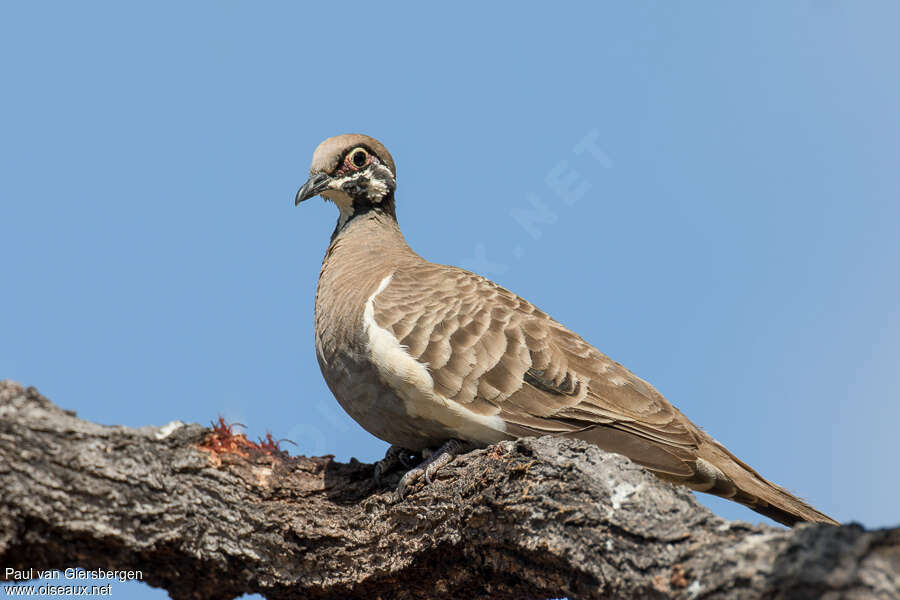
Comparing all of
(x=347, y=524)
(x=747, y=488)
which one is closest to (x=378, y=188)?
(x=347, y=524)

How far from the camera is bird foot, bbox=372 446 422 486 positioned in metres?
5.16

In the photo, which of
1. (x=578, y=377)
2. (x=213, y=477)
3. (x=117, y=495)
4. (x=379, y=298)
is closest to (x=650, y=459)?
(x=578, y=377)

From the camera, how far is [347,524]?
190 inches

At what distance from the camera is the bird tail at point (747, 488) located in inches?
191

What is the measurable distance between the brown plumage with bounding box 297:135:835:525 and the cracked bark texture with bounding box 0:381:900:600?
1.21 feet

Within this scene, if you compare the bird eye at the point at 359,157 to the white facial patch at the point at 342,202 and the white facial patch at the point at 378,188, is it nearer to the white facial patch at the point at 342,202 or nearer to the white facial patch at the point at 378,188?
the white facial patch at the point at 378,188

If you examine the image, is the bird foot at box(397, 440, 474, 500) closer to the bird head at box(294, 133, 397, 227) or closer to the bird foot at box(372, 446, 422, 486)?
the bird foot at box(372, 446, 422, 486)

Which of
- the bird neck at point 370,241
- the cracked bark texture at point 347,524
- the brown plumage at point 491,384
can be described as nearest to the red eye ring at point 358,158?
the bird neck at point 370,241

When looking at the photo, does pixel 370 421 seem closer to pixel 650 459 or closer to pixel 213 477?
pixel 213 477

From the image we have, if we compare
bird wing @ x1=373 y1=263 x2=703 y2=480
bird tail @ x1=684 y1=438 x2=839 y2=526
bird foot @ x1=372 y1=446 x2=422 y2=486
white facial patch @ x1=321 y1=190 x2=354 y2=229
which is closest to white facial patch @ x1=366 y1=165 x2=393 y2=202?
white facial patch @ x1=321 y1=190 x2=354 y2=229

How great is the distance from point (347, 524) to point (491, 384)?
109 cm

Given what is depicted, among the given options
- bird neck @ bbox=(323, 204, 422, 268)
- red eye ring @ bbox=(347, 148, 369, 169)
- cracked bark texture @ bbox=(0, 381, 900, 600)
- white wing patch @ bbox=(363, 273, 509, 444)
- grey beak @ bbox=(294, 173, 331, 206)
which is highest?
red eye ring @ bbox=(347, 148, 369, 169)

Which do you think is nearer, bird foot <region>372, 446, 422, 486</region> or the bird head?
bird foot <region>372, 446, 422, 486</region>

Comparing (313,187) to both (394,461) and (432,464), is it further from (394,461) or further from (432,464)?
(432,464)
